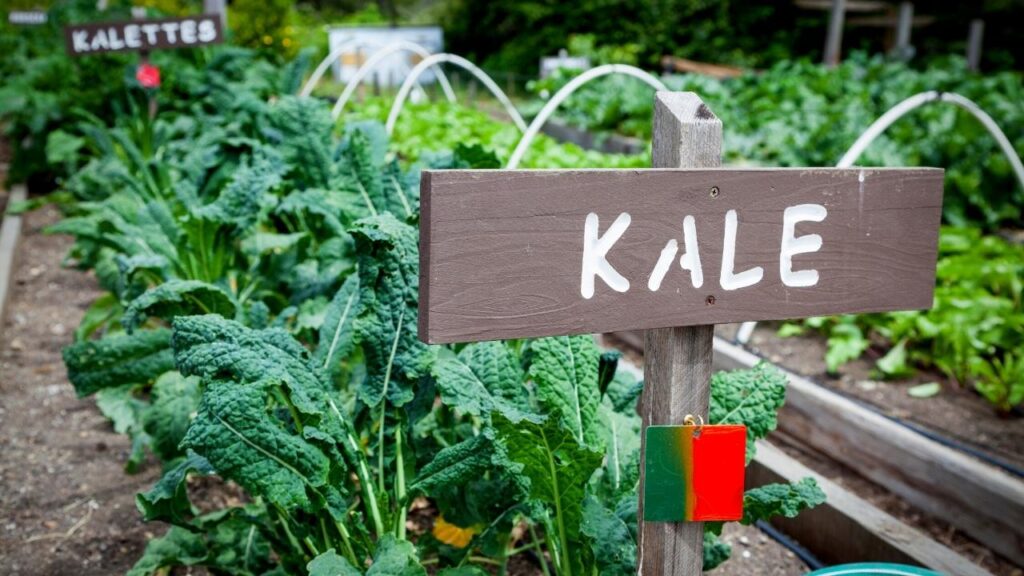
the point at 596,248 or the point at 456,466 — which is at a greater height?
the point at 596,248

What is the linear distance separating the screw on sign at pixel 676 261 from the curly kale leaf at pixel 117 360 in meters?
1.40

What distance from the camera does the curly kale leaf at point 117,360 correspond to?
2301mm

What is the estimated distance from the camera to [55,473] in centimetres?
274

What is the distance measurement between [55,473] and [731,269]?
224 centimetres

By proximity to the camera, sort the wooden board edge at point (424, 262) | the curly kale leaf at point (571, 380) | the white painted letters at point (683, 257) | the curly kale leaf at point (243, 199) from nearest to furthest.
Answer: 1. the wooden board edge at point (424, 262)
2. the white painted letters at point (683, 257)
3. the curly kale leaf at point (571, 380)
4. the curly kale leaf at point (243, 199)

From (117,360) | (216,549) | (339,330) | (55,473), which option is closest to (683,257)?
(339,330)

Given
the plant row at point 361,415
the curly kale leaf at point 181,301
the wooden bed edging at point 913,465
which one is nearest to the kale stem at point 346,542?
the plant row at point 361,415

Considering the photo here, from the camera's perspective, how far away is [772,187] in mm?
1284

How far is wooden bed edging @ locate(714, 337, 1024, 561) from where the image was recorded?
2.54 m

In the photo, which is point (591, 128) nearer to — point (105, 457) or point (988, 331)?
point (988, 331)

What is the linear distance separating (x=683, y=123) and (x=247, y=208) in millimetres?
1777

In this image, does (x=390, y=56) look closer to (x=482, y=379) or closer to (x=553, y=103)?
(x=553, y=103)

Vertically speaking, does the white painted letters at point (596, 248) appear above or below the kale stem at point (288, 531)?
above

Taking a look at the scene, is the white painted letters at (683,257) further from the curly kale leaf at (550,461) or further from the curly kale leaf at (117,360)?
the curly kale leaf at (117,360)
